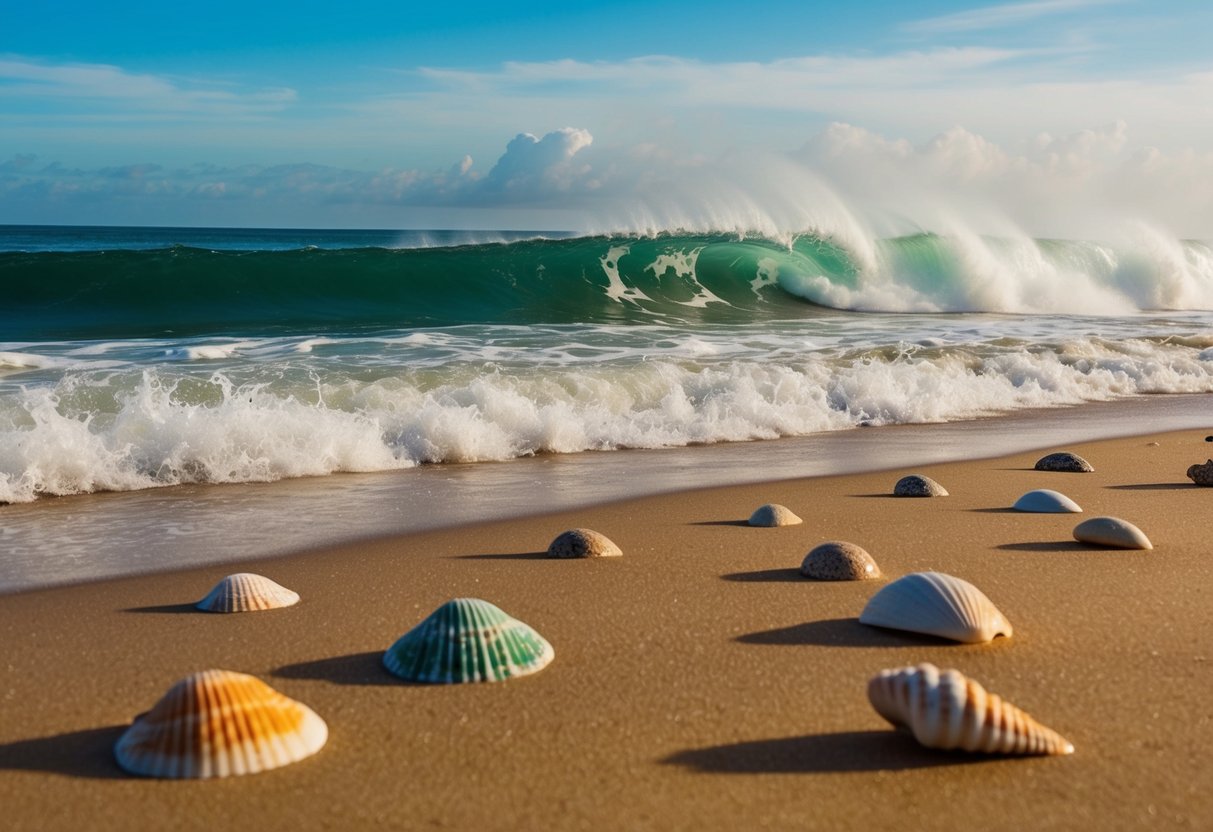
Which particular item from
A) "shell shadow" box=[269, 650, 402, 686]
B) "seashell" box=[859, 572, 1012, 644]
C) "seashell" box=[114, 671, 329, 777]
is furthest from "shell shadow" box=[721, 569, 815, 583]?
"seashell" box=[114, 671, 329, 777]

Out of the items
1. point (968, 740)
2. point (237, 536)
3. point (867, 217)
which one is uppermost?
point (867, 217)

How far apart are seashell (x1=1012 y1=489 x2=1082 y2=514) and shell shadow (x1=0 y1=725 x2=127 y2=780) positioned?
4.67 m

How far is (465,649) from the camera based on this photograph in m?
3.21

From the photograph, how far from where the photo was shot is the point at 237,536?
19.7 feet

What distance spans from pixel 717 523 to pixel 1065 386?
8.80m

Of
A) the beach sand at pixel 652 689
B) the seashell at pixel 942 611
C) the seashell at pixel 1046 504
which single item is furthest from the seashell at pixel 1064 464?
the seashell at pixel 942 611

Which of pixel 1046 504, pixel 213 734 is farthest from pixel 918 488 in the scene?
pixel 213 734

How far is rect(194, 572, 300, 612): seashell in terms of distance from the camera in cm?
416

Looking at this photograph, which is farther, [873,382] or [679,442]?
[873,382]

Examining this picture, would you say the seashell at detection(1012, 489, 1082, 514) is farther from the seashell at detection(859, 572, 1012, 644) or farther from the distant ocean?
the distant ocean

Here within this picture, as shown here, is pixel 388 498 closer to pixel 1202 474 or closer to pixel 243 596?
pixel 243 596

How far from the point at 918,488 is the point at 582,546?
2596 mm

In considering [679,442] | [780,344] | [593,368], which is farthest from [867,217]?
[679,442]

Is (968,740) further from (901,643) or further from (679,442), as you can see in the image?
(679,442)
